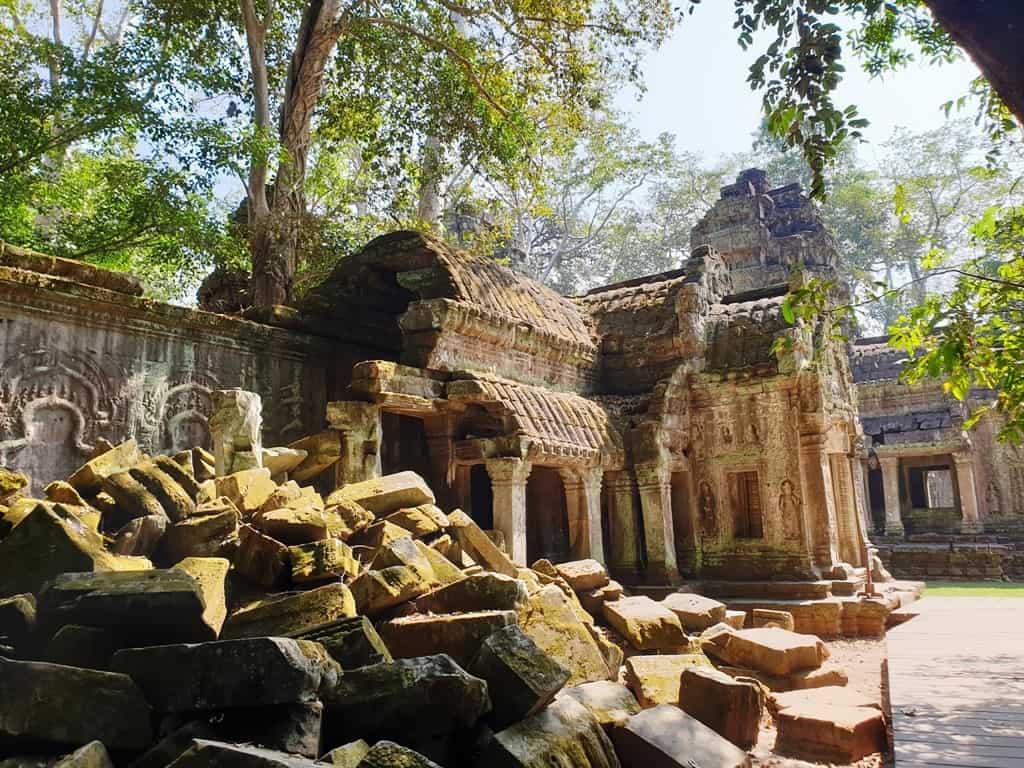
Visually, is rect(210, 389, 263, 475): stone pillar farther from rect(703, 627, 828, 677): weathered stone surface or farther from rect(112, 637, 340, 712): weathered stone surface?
rect(703, 627, 828, 677): weathered stone surface

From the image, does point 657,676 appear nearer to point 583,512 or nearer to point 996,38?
point 583,512

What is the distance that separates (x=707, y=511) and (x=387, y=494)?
250 inches

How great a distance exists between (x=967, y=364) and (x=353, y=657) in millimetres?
4221

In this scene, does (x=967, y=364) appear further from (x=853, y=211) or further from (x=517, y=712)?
(x=853, y=211)

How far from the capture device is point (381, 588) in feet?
13.1

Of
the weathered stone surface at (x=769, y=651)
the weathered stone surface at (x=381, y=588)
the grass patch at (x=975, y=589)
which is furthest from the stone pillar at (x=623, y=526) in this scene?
the weathered stone surface at (x=381, y=588)

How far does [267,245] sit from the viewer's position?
33.9 feet

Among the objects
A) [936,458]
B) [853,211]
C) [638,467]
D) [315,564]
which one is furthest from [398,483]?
[853,211]

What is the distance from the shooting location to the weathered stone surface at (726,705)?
182 inches

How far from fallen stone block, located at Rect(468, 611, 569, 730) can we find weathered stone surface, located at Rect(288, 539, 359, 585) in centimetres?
96

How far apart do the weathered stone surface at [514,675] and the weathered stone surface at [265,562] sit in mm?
1197

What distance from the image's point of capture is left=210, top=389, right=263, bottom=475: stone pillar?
545 centimetres

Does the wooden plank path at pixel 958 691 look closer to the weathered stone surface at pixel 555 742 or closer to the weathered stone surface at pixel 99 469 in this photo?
the weathered stone surface at pixel 555 742

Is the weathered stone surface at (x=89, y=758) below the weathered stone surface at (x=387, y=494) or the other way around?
below
